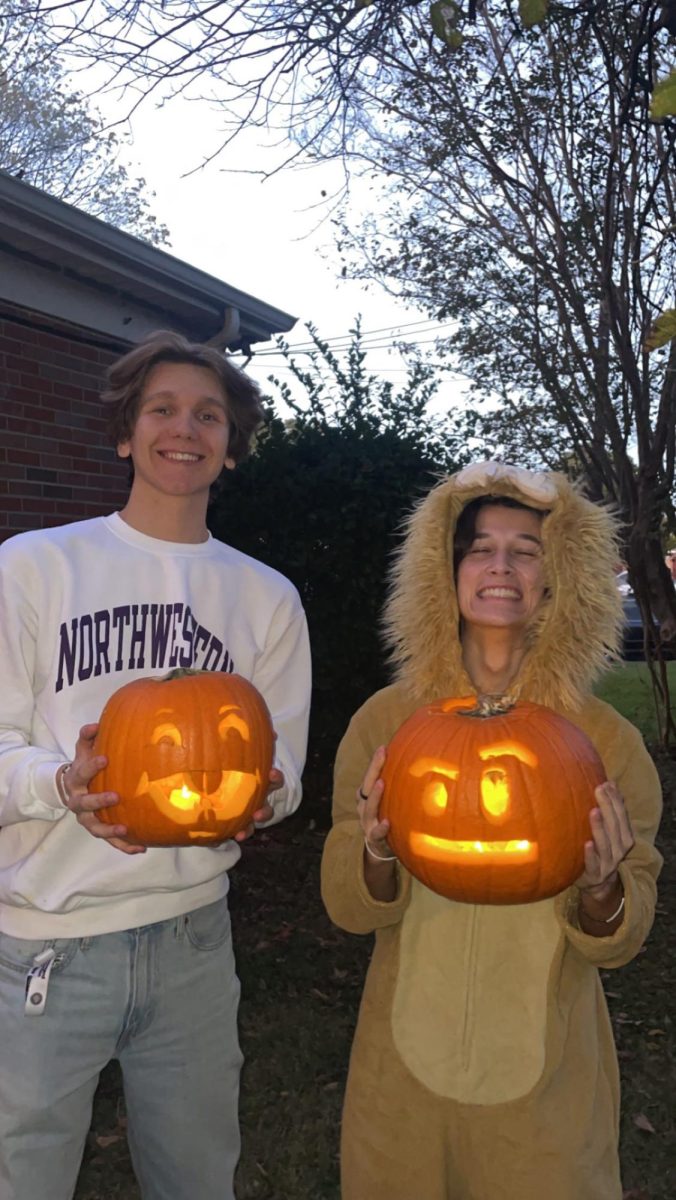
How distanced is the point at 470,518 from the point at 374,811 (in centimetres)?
76

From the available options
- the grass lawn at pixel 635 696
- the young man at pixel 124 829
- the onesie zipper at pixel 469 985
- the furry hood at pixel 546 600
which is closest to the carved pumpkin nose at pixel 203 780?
the young man at pixel 124 829

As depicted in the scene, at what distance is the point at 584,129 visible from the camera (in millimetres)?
8516

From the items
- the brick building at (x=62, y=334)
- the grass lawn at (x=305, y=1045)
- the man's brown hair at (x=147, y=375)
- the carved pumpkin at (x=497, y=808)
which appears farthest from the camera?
the brick building at (x=62, y=334)

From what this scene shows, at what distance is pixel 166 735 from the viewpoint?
2064mm

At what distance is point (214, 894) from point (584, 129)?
8.30 meters

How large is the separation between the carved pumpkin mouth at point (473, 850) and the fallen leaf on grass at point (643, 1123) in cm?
259

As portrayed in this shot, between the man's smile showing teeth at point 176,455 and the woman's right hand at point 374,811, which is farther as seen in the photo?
the man's smile showing teeth at point 176,455

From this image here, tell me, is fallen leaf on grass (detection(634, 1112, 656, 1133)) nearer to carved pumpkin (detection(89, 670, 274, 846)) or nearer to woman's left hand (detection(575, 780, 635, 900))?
woman's left hand (detection(575, 780, 635, 900))

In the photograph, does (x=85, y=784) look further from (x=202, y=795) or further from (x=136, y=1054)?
(x=136, y=1054)

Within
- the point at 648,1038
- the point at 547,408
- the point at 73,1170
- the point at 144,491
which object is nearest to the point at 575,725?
the point at 144,491

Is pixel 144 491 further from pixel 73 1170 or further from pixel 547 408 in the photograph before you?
pixel 547 408

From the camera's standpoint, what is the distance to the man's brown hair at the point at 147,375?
95.1 inches

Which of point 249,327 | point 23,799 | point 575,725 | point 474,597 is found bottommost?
point 23,799

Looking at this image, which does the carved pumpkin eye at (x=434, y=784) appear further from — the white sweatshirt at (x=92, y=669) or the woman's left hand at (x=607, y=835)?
the white sweatshirt at (x=92, y=669)
